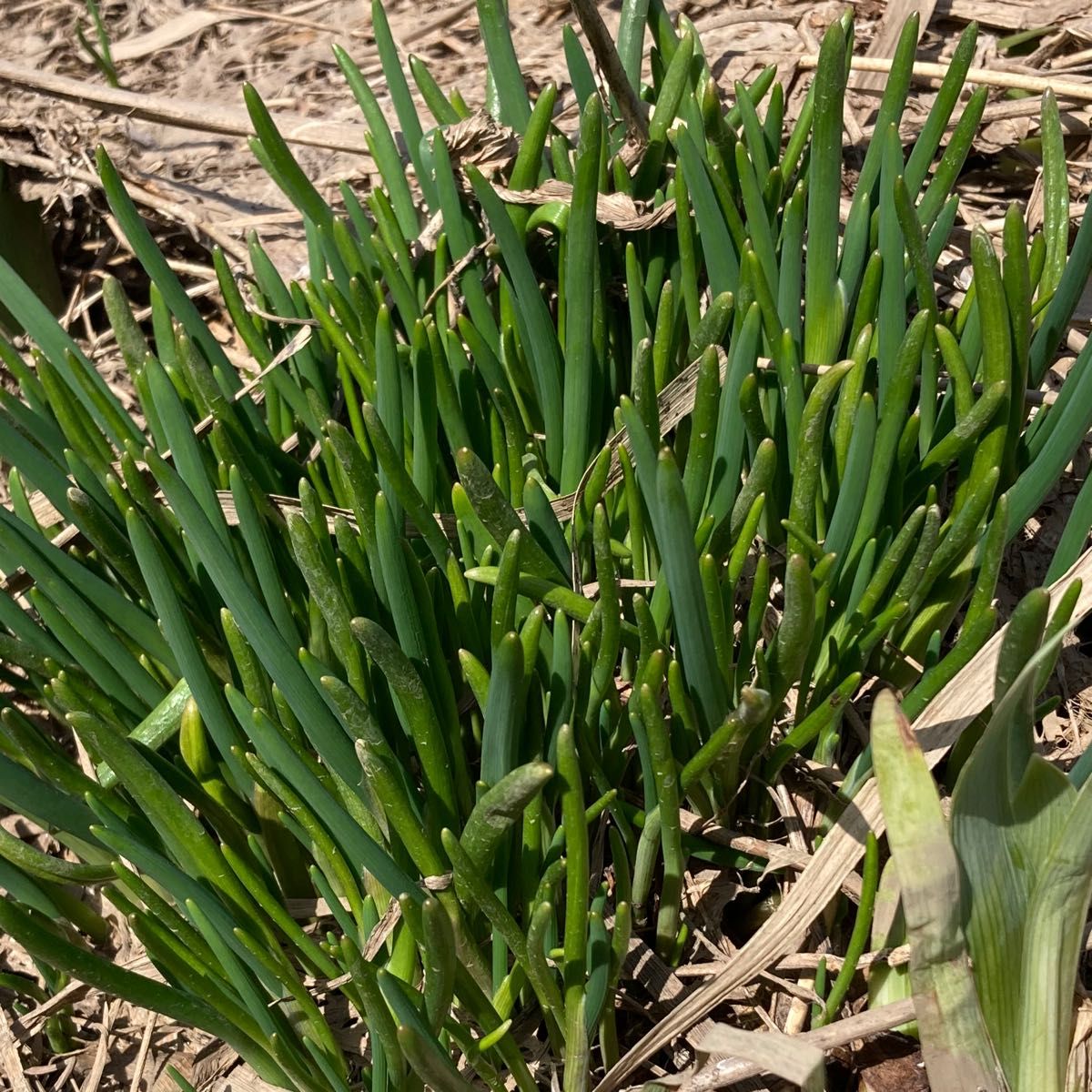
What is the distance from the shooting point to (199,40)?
8.04ft

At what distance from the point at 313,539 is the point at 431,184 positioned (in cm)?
65

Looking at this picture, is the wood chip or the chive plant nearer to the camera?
the chive plant

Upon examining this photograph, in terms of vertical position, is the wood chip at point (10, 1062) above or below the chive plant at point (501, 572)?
below

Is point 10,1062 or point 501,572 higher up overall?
point 501,572

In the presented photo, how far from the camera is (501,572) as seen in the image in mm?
856

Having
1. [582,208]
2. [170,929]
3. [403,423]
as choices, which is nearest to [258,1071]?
[170,929]

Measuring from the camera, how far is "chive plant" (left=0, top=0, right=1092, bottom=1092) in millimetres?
853

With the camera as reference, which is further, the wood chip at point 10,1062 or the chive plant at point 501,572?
the wood chip at point 10,1062

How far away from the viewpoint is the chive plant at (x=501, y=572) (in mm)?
853

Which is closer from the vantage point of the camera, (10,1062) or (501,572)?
(501,572)

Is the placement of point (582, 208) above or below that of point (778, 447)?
above

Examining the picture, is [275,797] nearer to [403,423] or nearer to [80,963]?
[80,963]

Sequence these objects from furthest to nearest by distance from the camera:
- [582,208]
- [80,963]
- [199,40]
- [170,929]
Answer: [199,40] < [582,208] < [170,929] < [80,963]

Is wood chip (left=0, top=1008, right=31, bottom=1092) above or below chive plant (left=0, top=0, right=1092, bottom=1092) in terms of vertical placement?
below
